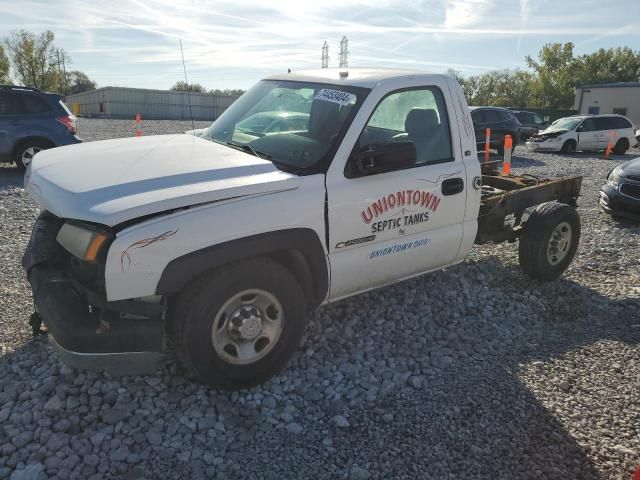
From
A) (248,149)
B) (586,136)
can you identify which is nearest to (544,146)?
(586,136)

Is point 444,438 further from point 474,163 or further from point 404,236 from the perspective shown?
point 474,163

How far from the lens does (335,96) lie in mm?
3764

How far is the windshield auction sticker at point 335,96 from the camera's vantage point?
3.69 metres

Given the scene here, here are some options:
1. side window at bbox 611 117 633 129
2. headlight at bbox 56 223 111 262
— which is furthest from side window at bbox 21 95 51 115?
side window at bbox 611 117 633 129

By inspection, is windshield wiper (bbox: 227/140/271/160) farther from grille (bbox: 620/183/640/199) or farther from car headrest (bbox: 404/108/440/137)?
grille (bbox: 620/183/640/199)

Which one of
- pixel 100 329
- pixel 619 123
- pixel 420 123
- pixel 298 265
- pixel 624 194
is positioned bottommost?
pixel 624 194

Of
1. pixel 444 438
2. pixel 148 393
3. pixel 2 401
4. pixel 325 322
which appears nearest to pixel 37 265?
pixel 2 401

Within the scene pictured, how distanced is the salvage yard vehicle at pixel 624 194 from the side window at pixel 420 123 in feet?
16.2

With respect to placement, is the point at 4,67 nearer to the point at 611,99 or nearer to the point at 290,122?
the point at 611,99

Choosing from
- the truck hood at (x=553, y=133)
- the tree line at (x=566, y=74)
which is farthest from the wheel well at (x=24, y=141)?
the tree line at (x=566, y=74)

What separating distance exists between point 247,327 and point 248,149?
4.38 ft

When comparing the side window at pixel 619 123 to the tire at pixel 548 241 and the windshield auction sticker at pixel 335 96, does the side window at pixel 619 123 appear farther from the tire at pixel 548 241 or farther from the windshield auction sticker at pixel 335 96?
the windshield auction sticker at pixel 335 96

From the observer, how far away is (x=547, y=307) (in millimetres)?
4828

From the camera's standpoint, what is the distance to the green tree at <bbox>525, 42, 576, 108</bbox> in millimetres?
68812
